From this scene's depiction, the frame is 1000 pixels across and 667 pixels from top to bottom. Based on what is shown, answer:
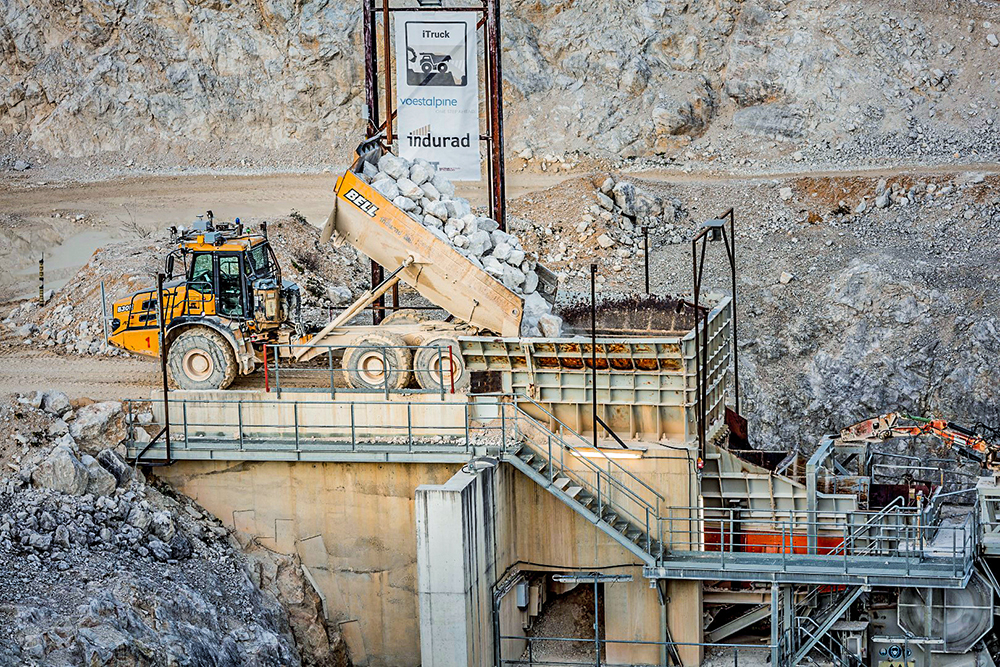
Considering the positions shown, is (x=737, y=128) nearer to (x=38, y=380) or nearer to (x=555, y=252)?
(x=555, y=252)

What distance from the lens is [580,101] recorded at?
4759 centimetres

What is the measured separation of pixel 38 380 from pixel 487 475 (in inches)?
339

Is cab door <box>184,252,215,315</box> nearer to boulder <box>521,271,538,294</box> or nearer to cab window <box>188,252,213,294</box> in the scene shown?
cab window <box>188,252,213,294</box>

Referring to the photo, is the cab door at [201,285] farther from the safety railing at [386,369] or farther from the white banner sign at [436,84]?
the white banner sign at [436,84]

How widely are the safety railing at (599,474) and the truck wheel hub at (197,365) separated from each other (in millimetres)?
5177

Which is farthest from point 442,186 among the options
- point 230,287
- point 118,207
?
point 118,207

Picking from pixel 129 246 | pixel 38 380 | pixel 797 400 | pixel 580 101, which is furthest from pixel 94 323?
pixel 580 101

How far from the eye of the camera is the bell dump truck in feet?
82.4

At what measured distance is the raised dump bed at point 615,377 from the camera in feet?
79.0

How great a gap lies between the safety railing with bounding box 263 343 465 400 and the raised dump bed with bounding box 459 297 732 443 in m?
0.53

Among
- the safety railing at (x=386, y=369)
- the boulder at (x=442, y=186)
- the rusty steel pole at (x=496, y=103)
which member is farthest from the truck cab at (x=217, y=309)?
the rusty steel pole at (x=496, y=103)

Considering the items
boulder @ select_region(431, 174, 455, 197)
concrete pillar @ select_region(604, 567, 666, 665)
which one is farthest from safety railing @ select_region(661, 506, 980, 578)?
boulder @ select_region(431, 174, 455, 197)

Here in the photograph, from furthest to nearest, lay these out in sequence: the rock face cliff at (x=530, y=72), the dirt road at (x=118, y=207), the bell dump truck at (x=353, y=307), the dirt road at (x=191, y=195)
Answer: the rock face cliff at (x=530, y=72)
the dirt road at (x=191, y=195)
the dirt road at (x=118, y=207)
the bell dump truck at (x=353, y=307)

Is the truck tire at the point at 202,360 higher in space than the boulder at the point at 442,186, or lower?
lower
